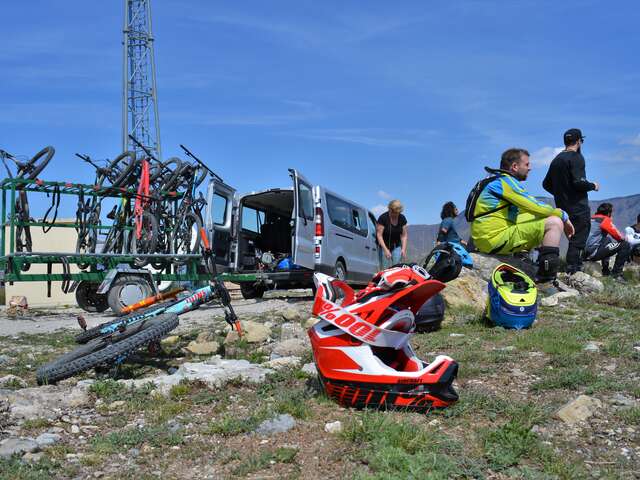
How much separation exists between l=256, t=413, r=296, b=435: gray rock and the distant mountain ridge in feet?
23.3

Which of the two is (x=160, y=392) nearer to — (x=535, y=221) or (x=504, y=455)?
(x=504, y=455)

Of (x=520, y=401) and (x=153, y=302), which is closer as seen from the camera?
(x=520, y=401)

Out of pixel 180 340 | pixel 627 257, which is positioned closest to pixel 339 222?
pixel 627 257

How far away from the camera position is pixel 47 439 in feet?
10.2

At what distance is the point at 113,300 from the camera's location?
28.0 feet

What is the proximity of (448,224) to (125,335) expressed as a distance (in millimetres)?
6706

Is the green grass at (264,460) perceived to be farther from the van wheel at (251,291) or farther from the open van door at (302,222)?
the van wheel at (251,291)

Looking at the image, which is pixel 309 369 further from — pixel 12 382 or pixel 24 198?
pixel 24 198

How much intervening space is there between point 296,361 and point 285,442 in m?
1.62

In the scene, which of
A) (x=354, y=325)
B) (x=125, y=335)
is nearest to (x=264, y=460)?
(x=354, y=325)

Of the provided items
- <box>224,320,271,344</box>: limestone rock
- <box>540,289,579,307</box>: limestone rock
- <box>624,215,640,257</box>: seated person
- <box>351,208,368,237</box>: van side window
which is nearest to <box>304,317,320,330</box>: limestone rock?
<box>224,320,271,344</box>: limestone rock

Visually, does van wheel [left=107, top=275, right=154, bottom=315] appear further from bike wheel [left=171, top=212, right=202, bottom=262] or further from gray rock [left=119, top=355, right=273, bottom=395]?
gray rock [left=119, top=355, right=273, bottom=395]

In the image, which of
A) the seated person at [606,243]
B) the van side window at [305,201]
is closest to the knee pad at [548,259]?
the van side window at [305,201]

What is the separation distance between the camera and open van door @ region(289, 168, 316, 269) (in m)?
10.0
